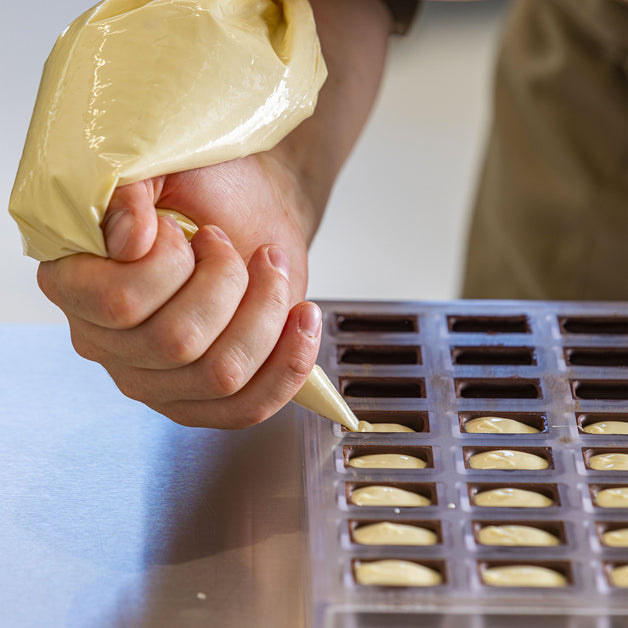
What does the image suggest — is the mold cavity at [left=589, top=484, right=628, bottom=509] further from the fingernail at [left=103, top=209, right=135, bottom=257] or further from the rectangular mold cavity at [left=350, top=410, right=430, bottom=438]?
the fingernail at [left=103, top=209, right=135, bottom=257]

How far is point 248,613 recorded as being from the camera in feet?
1.65

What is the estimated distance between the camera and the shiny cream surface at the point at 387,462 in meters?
0.59

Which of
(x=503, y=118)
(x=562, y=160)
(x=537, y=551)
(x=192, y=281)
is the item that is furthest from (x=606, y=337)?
(x=503, y=118)

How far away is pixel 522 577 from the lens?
510 mm

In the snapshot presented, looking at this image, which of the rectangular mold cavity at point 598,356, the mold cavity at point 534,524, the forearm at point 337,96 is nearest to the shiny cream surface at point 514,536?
the mold cavity at point 534,524

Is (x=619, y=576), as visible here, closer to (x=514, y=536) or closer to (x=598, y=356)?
(x=514, y=536)

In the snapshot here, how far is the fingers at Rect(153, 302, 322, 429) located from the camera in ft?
1.88

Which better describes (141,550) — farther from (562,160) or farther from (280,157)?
(562,160)

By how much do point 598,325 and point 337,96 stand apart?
34 centimetres

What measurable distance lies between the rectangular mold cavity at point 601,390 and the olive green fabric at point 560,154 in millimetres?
457

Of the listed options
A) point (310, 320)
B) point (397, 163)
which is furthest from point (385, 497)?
point (397, 163)

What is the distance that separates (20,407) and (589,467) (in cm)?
44

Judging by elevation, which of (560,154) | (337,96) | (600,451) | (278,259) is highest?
(560,154)

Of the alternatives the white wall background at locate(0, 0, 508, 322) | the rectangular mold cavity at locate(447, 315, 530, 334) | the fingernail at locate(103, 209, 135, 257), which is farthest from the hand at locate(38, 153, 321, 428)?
the white wall background at locate(0, 0, 508, 322)
